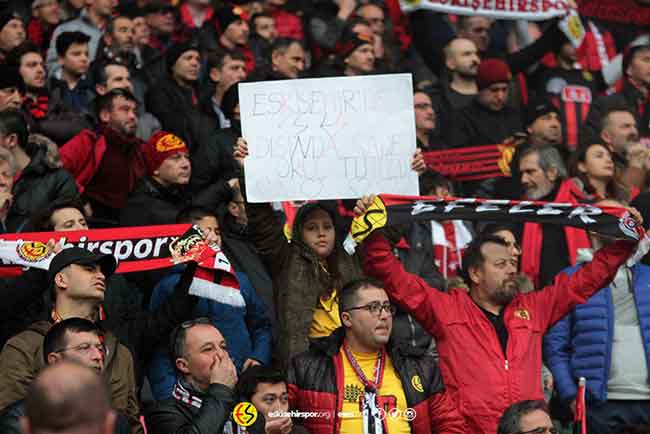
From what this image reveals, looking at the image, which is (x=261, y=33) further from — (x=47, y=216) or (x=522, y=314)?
(x=522, y=314)

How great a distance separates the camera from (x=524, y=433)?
7.43 m

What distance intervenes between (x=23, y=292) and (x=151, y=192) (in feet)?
7.01

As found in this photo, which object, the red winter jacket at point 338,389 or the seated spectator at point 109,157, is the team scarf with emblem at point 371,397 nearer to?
the red winter jacket at point 338,389

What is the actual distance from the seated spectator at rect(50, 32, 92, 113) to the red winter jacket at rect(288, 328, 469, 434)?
4446 mm

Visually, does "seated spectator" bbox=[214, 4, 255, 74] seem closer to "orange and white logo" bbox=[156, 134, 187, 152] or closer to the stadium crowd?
the stadium crowd

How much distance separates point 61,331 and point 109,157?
3421 millimetres

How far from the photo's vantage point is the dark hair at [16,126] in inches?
371

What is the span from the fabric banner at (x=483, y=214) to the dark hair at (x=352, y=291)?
0.21 meters

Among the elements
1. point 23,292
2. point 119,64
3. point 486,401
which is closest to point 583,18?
point 119,64

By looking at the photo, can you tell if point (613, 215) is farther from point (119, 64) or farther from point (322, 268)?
point (119, 64)

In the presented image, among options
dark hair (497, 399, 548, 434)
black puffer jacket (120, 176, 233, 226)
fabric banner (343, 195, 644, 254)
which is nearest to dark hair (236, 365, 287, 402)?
fabric banner (343, 195, 644, 254)

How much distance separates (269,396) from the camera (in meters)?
7.61

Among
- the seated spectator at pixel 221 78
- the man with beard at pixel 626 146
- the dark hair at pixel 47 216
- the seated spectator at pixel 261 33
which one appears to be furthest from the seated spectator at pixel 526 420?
the seated spectator at pixel 261 33

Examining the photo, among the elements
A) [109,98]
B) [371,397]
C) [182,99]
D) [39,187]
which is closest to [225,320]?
[371,397]
